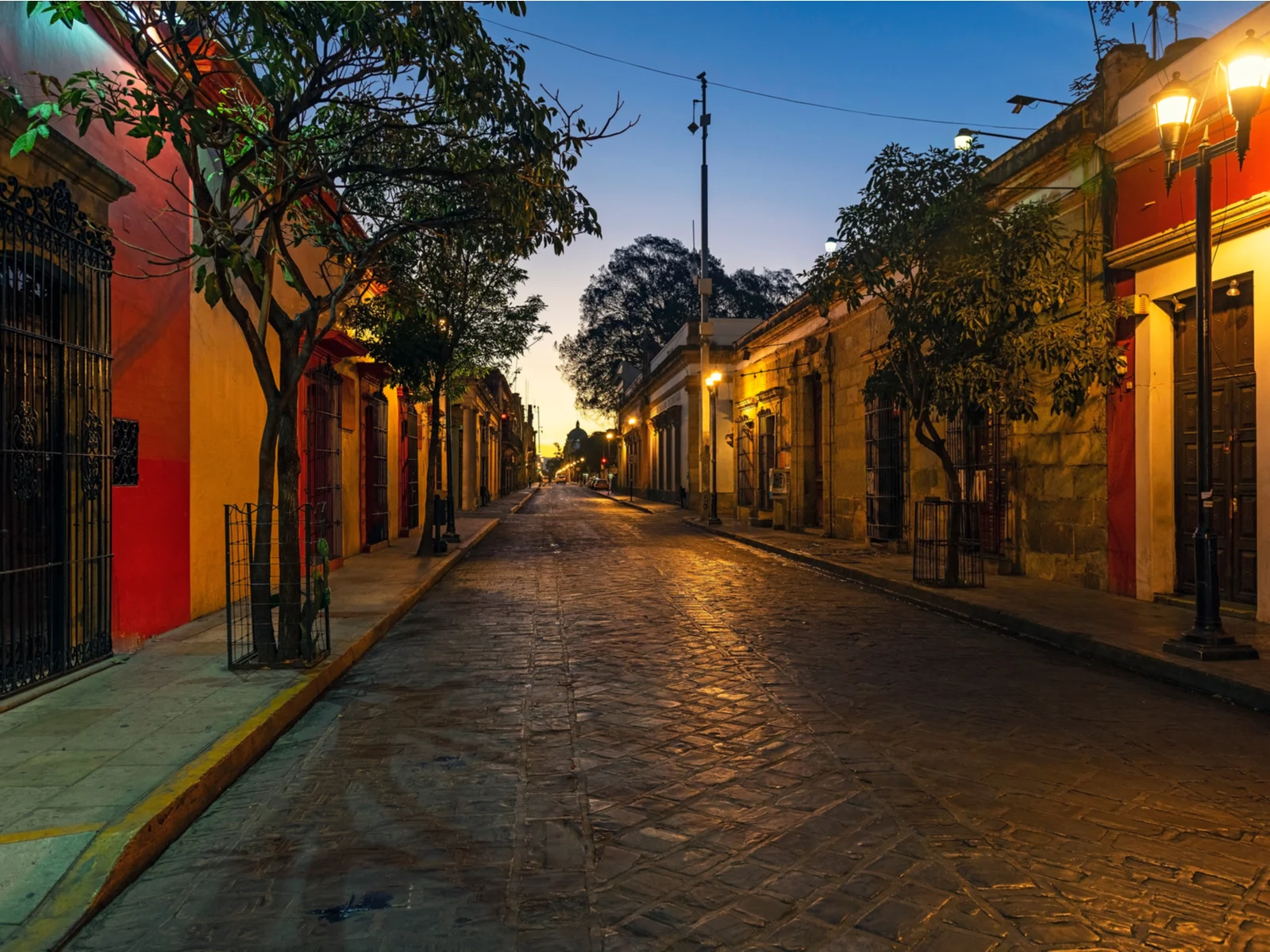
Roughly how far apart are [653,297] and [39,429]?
58.4 metres

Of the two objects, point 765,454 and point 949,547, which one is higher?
point 765,454

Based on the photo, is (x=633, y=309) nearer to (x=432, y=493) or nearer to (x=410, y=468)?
(x=410, y=468)

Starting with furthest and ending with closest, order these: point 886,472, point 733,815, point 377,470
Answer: point 377,470 → point 886,472 → point 733,815

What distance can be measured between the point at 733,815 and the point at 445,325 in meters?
15.1

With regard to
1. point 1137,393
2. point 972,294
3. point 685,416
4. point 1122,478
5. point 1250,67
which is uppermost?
point 1250,67

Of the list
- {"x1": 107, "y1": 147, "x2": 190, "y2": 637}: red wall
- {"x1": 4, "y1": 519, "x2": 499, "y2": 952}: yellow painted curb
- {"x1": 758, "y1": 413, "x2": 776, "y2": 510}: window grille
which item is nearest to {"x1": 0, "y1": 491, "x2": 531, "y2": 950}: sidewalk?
{"x1": 4, "y1": 519, "x2": 499, "y2": 952}: yellow painted curb

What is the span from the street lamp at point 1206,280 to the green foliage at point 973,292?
2.87m

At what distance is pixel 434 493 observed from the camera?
56.6ft

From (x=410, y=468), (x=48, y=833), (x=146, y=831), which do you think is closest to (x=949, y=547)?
(x=146, y=831)

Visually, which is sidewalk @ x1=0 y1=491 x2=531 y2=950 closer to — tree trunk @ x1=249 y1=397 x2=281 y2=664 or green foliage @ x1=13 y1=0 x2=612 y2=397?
tree trunk @ x1=249 y1=397 x2=281 y2=664


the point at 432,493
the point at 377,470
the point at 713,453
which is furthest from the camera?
the point at 713,453

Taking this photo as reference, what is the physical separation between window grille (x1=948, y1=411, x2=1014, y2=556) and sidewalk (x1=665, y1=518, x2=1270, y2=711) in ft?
3.67

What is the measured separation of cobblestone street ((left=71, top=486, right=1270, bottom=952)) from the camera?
3297 millimetres

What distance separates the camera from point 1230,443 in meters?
9.92
